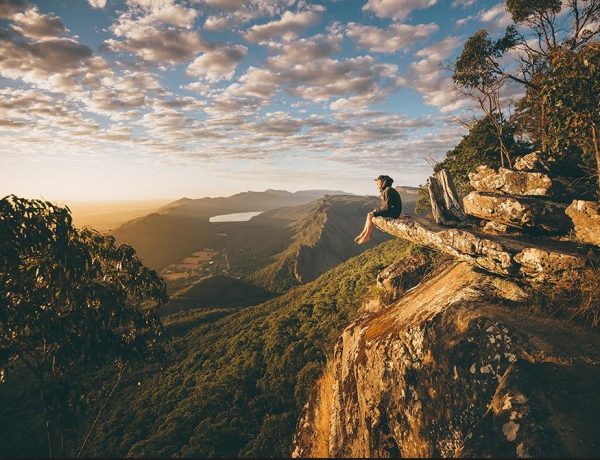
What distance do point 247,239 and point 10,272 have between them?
17991 cm

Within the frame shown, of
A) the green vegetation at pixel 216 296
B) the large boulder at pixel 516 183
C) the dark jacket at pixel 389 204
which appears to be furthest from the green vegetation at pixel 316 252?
the large boulder at pixel 516 183

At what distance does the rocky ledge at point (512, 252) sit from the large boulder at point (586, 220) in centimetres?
36

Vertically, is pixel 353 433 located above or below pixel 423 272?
below

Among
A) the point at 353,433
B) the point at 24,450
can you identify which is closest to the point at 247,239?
the point at 24,450

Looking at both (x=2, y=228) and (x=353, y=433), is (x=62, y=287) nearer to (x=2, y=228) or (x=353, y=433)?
(x=2, y=228)

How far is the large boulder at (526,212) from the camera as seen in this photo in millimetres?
11289

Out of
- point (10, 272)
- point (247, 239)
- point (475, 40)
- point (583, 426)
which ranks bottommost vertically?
point (247, 239)

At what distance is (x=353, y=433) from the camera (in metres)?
10.3

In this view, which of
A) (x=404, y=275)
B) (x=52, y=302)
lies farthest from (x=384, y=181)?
→ (x=52, y=302)

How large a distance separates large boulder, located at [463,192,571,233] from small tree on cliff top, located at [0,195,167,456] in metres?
14.1

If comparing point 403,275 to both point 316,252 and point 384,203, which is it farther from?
point 316,252

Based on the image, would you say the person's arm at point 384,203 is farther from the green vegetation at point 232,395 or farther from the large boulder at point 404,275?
the green vegetation at point 232,395

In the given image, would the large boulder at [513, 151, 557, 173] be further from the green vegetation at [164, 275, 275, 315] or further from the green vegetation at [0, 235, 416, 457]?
the green vegetation at [164, 275, 275, 315]

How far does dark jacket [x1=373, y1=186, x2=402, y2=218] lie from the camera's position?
50.3 ft
